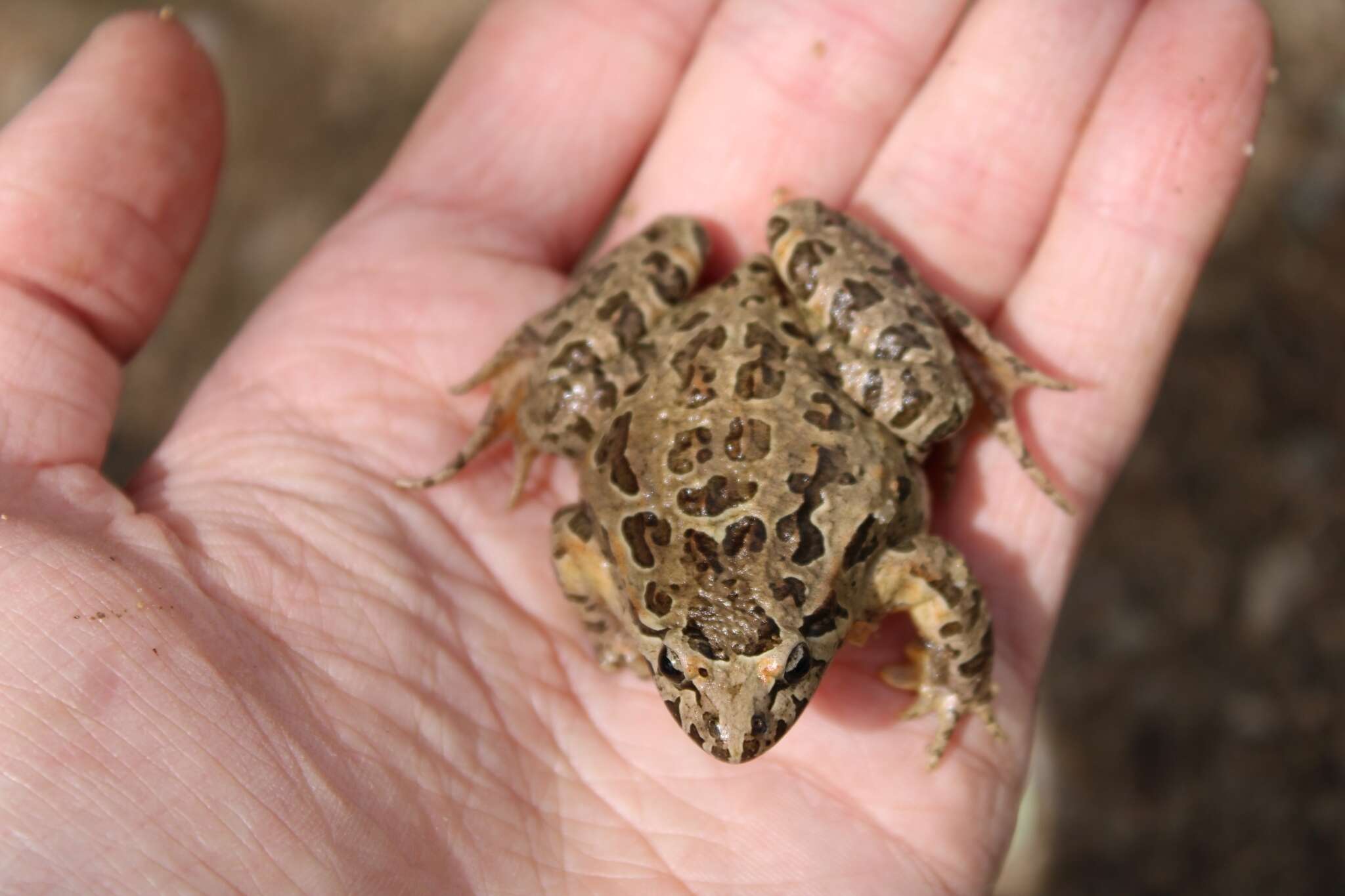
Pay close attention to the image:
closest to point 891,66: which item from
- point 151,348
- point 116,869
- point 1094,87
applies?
point 1094,87

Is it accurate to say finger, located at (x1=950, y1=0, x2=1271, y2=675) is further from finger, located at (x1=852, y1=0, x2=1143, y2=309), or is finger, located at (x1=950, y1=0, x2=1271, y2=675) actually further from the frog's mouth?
the frog's mouth

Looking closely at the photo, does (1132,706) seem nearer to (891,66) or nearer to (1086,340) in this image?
(1086,340)

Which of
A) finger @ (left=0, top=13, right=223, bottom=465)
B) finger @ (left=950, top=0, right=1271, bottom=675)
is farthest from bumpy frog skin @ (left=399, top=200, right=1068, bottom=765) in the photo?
finger @ (left=0, top=13, right=223, bottom=465)

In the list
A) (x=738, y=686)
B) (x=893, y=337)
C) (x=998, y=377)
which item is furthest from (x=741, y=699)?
(x=998, y=377)

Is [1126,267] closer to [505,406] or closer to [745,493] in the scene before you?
[745,493]

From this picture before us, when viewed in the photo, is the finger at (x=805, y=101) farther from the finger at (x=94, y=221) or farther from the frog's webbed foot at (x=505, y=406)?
the finger at (x=94, y=221)

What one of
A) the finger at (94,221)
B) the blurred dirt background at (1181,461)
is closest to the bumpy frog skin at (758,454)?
the finger at (94,221)
